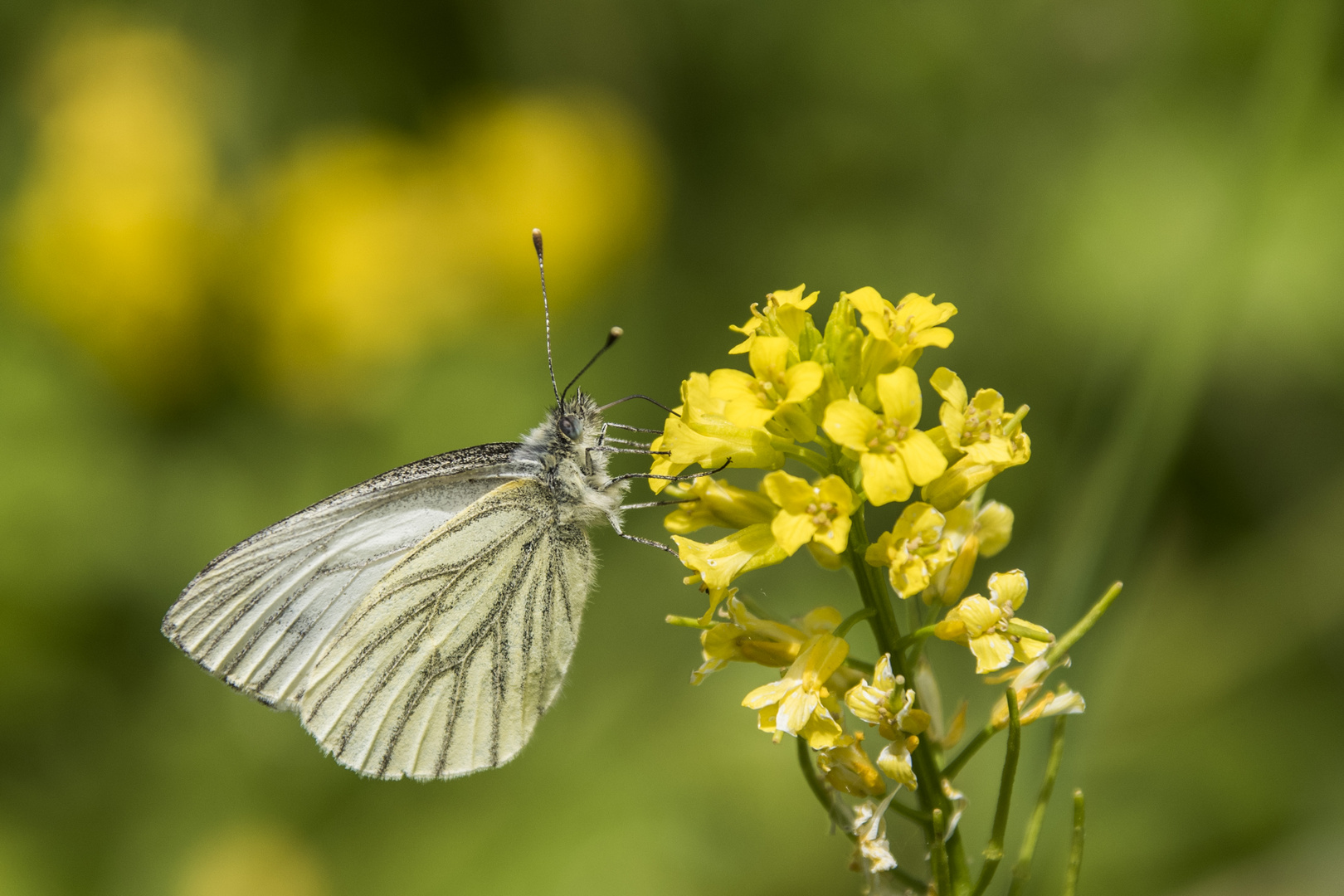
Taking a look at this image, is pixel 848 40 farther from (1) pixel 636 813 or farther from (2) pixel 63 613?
(2) pixel 63 613

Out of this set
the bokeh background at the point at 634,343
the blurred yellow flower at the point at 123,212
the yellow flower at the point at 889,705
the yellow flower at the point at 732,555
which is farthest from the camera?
the blurred yellow flower at the point at 123,212

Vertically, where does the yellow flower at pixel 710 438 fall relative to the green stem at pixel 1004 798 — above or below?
above

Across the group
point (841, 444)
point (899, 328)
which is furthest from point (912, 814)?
point (899, 328)

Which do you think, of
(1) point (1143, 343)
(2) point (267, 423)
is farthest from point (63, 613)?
(1) point (1143, 343)

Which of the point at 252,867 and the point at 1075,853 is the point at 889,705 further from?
the point at 252,867

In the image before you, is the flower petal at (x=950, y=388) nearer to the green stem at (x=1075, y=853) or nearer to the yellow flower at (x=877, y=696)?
the yellow flower at (x=877, y=696)

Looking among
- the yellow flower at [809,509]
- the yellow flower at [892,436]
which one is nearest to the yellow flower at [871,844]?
the yellow flower at [809,509]

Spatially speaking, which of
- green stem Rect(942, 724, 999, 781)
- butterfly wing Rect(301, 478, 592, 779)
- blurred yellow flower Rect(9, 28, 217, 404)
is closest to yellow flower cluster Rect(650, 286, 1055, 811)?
green stem Rect(942, 724, 999, 781)
